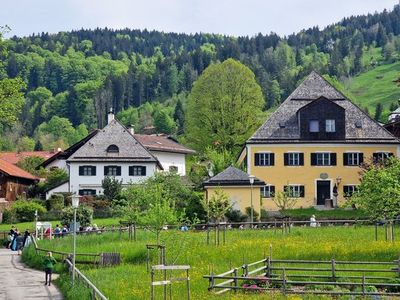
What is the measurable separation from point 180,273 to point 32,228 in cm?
3266

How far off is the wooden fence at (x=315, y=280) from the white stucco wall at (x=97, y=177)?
1984 inches

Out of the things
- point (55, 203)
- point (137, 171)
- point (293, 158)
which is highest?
point (293, 158)

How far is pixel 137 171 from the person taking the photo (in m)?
81.4

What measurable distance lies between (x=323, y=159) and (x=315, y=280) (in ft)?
130

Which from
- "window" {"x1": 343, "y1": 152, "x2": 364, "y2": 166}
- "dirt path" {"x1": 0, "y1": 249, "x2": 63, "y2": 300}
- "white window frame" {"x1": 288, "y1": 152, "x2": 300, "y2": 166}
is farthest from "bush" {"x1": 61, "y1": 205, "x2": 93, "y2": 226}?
"window" {"x1": 343, "y1": 152, "x2": 364, "y2": 166}

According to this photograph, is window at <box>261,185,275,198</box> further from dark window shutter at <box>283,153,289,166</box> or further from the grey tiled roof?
the grey tiled roof

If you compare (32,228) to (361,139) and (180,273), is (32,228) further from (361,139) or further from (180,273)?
(180,273)

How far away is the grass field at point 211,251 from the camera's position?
27.5m

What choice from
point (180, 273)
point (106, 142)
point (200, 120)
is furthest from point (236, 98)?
point (180, 273)

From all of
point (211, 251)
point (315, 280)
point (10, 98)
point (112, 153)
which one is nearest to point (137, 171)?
point (112, 153)

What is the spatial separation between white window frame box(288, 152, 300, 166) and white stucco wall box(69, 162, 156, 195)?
17.9m

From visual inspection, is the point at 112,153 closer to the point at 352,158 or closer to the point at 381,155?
the point at 352,158

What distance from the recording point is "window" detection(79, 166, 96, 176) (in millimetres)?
80688

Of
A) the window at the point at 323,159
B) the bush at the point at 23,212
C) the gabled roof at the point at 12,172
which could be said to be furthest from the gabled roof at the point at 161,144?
the window at the point at 323,159
